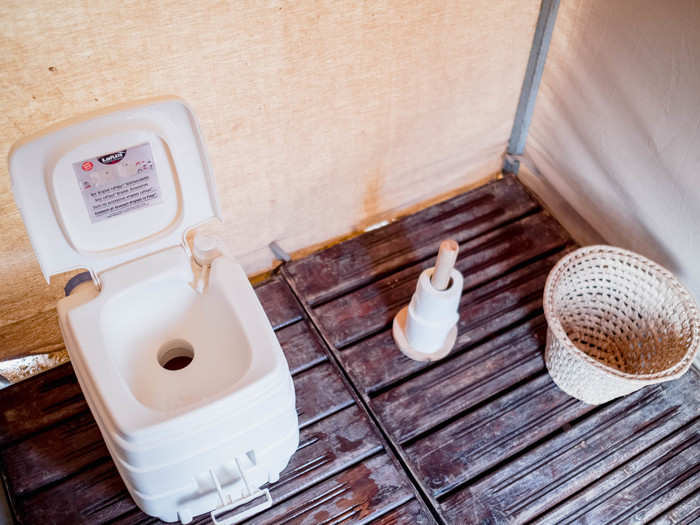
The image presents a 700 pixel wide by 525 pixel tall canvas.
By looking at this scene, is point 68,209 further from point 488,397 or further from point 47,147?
point 488,397

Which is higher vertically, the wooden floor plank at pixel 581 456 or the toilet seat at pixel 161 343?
the toilet seat at pixel 161 343

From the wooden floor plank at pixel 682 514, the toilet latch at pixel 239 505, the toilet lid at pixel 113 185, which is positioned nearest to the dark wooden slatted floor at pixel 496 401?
the wooden floor plank at pixel 682 514

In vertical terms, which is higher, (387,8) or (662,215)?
(387,8)

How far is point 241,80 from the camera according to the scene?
1.10 metres

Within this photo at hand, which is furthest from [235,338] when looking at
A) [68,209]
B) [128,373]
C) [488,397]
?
[488,397]

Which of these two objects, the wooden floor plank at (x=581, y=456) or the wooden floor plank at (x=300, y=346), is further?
the wooden floor plank at (x=300, y=346)

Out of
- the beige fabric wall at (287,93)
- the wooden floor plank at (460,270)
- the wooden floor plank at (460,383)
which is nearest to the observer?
the beige fabric wall at (287,93)

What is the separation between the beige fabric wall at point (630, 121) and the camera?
1147 mm

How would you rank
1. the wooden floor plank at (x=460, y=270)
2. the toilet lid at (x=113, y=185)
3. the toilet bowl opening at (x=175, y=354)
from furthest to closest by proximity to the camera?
the wooden floor plank at (x=460, y=270)
the toilet bowl opening at (x=175, y=354)
the toilet lid at (x=113, y=185)

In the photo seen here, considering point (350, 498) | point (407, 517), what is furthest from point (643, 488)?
point (350, 498)

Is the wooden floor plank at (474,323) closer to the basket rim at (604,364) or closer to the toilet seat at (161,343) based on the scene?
the basket rim at (604,364)

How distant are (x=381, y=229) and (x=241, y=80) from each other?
566 millimetres

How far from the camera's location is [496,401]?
125 cm

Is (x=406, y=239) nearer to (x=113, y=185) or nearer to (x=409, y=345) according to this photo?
(x=409, y=345)
